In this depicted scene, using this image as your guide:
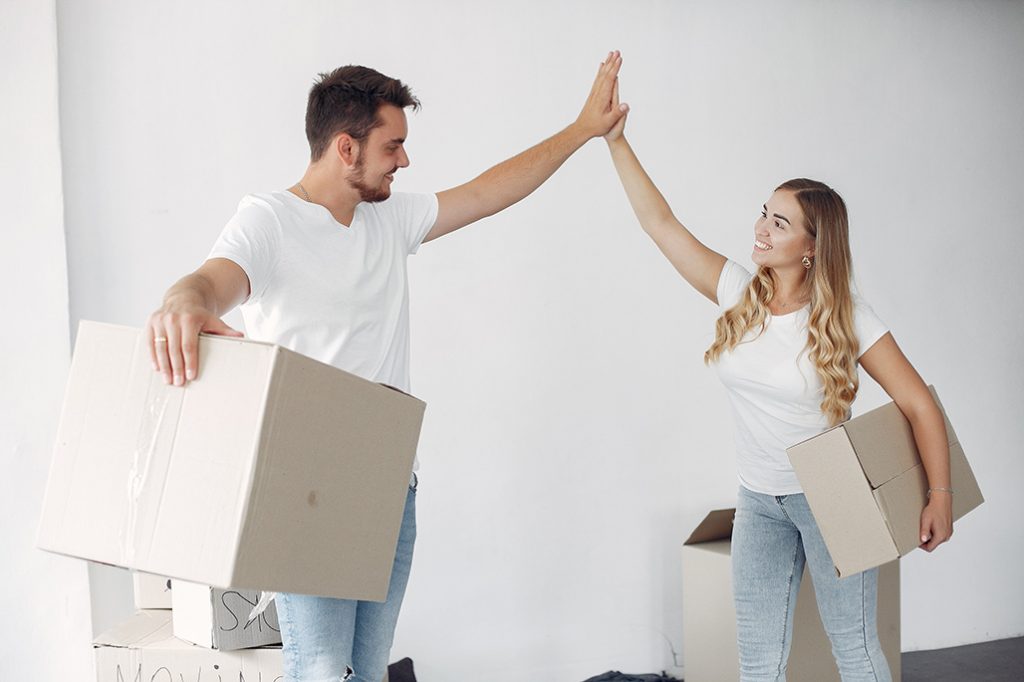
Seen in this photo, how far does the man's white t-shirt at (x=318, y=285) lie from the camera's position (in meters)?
1.52

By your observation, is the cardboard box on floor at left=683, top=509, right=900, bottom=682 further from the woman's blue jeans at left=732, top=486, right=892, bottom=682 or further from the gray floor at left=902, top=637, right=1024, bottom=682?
Result: the woman's blue jeans at left=732, top=486, right=892, bottom=682

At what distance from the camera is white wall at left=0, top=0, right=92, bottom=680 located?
8.01 feet

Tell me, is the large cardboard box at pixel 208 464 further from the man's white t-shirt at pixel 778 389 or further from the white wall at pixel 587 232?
the white wall at pixel 587 232

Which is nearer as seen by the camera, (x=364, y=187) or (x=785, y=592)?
(x=364, y=187)

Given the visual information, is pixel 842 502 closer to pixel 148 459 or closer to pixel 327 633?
pixel 327 633

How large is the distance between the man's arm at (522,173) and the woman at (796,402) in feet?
1.52

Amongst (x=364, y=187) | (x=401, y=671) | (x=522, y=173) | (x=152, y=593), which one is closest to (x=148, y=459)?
(x=364, y=187)

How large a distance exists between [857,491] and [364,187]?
1.09 m

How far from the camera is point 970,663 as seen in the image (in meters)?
3.22

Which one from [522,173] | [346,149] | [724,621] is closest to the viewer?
[346,149]

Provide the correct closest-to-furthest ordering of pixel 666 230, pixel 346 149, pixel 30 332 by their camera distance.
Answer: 1. pixel 346 149
2. pixel 666 230
3. pixel 30 332

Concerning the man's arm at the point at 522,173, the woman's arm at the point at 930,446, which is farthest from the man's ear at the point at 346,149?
the woman's arm at the point at 930,446

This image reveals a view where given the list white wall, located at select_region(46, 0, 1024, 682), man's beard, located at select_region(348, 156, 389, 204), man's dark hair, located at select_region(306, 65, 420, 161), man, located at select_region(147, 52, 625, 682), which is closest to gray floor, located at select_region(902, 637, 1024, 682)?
white wall, located at select_region(46, 0, 1024, 682)

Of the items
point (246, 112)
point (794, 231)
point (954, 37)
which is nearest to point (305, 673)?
point (794, 231)
